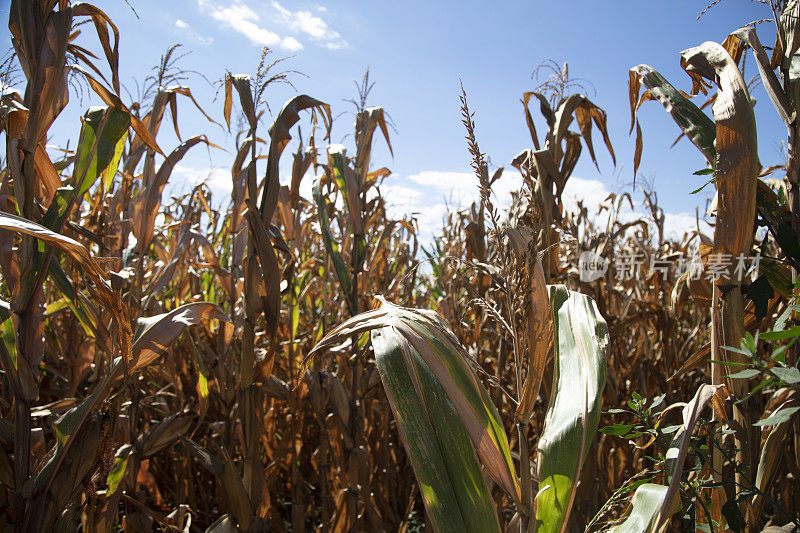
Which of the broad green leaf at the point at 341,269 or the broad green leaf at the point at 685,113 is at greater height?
the broad green leaf at the point at 685,113

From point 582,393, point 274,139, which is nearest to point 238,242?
point 274,139

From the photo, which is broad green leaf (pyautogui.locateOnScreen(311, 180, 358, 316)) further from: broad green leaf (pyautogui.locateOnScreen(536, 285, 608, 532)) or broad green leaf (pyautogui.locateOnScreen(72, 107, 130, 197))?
broad green leaf (pyautogui.locateOnScreen(536, 285, 608, 532))

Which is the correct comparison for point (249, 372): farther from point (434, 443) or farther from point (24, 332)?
point (434, 443)

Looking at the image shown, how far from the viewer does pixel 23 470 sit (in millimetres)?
1056

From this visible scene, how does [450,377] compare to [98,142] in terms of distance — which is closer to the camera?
[450,377]

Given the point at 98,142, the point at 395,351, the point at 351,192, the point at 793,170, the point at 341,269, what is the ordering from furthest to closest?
the point at 351,192, the point at 341,269, the point at 98,142, the point at 793,170, the point at 395,351

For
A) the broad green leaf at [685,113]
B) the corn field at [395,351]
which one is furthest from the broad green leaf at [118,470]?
the broad green leaf at [685,113]

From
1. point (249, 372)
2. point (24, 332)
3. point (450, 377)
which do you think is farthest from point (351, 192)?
point (450, 377)

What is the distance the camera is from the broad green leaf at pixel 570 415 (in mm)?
786

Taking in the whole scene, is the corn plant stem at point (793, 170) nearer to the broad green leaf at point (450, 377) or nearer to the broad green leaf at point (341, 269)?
the broad green leaf at point (450, 377)

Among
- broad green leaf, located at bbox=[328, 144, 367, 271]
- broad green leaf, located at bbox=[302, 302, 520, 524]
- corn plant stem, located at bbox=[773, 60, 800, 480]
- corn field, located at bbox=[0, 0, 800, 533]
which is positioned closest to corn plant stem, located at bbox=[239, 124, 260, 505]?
corn field, located at bbox=[0, 0, 800, 533]

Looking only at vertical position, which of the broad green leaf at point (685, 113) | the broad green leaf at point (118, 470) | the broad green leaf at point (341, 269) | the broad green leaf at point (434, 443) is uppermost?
the broad green leaf at point (685, 113)

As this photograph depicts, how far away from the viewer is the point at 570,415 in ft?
2.69

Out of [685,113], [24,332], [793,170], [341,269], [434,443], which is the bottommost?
[434,443]
